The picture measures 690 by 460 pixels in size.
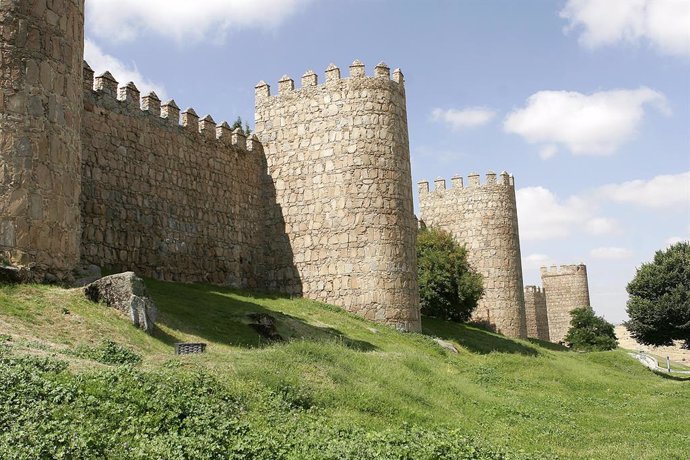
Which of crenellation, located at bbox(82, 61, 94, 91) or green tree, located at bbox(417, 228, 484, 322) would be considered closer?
crenellation, located at bbox(82, 61, 94, 91)

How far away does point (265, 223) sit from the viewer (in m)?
25.3

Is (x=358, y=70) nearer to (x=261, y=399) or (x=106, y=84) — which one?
(x=106, y=84)

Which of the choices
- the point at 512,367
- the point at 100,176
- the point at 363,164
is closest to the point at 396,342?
the point at 512,367

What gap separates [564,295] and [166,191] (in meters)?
38.2

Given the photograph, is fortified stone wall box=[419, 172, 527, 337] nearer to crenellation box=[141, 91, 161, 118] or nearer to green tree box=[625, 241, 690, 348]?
green tree box=[625, 241, 690, 348]

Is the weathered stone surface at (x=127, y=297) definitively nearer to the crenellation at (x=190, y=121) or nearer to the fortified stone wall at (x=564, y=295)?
the crenellation at (x=190, y=121)

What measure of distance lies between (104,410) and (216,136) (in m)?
16.8

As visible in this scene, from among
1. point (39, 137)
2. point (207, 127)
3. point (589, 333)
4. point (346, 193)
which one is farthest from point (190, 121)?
point (589, 333)

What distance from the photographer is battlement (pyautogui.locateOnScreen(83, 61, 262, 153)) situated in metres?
19.5

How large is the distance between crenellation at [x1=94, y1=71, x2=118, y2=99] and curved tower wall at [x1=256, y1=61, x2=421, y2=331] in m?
6.75

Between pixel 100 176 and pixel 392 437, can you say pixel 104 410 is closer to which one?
pixel 392 437

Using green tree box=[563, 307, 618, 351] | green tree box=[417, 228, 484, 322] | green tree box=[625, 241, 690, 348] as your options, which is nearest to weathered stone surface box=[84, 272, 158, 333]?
green tree box=[417, 228, 484, 322]

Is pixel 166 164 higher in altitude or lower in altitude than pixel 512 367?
higher

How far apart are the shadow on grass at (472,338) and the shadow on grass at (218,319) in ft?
26.7
